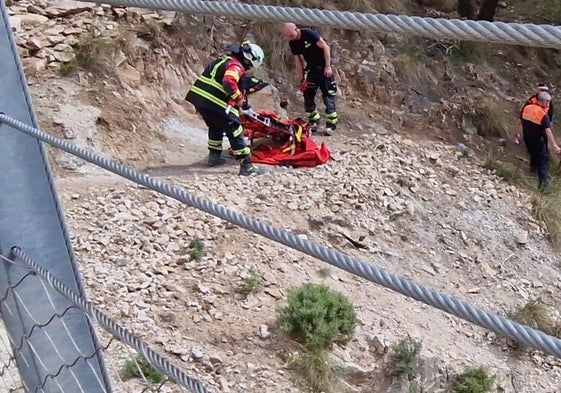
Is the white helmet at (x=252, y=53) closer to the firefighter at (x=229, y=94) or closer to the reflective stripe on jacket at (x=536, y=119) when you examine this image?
the firefighter at (x=229, y=94)

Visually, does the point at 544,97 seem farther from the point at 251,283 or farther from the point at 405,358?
the point at 251,283

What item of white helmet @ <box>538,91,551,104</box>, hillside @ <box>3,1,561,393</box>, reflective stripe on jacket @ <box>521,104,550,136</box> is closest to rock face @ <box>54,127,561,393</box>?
hillside @ <box>3,1,561,393</box>

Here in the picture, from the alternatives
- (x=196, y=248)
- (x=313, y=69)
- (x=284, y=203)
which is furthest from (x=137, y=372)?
(x=313, y=69)

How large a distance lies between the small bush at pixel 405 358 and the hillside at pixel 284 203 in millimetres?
100

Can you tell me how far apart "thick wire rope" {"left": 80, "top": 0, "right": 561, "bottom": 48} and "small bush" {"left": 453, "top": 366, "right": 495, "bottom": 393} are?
514cm

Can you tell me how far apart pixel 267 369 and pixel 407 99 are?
680 cm

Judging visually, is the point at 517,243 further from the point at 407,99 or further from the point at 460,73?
the point at 460,73

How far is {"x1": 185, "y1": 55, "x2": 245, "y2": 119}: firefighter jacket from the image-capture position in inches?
279

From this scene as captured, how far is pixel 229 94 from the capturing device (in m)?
7.19

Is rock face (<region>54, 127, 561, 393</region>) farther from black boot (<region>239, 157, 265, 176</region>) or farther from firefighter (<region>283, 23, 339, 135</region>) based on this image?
firefighter (<region>283, 23, 339, 135</region>)

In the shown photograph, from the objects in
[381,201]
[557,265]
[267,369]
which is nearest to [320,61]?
[381,201]

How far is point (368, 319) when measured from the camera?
6.18m

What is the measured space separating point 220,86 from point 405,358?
128 inches

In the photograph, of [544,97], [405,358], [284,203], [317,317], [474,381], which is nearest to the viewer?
[317,317]
